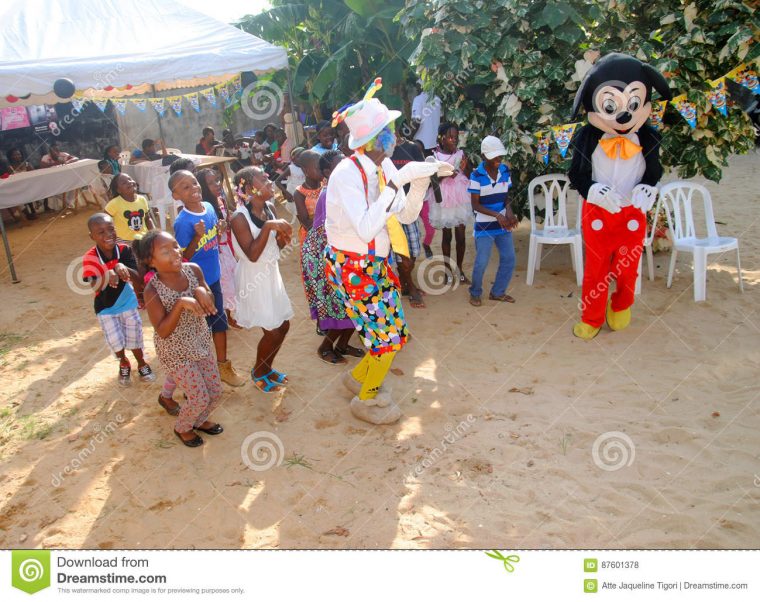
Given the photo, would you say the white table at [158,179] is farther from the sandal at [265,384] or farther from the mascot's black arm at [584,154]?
the mascot's black arm at [584,154]

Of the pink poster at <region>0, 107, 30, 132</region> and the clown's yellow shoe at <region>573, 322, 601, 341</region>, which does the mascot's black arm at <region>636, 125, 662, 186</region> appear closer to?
the clown's yellow shoe at <region>573, 322, 601, 341</region>

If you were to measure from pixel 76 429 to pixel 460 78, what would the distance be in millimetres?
4569

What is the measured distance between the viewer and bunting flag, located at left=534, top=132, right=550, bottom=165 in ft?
19.9

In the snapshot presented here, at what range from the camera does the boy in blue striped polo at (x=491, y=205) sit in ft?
18.2

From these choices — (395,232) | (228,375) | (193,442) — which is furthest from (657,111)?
(193,442)

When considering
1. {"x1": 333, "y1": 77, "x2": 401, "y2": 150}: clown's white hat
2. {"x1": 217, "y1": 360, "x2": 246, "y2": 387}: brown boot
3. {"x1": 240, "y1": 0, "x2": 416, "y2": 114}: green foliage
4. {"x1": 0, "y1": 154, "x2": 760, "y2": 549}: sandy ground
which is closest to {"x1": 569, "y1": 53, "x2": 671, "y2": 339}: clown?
{"x1": 0, "y1": 154, "x2": 760, "y2": 549}: sandy ground

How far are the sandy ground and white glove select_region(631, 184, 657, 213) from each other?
1.03m

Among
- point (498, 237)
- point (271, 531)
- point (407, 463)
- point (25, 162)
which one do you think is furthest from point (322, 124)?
point (25, 162)

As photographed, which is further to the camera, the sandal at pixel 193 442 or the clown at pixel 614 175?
the clown at pixel 614 175

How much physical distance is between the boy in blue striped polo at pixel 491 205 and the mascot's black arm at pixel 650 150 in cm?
112

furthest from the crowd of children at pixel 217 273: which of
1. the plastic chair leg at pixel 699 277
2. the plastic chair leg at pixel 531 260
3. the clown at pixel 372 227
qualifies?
the plastic chair leg at pixel 699 277

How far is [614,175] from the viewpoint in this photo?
A: 4.95 m

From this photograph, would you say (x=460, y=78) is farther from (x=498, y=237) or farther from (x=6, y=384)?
(x=6, y=384)

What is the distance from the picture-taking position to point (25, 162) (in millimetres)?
11859
